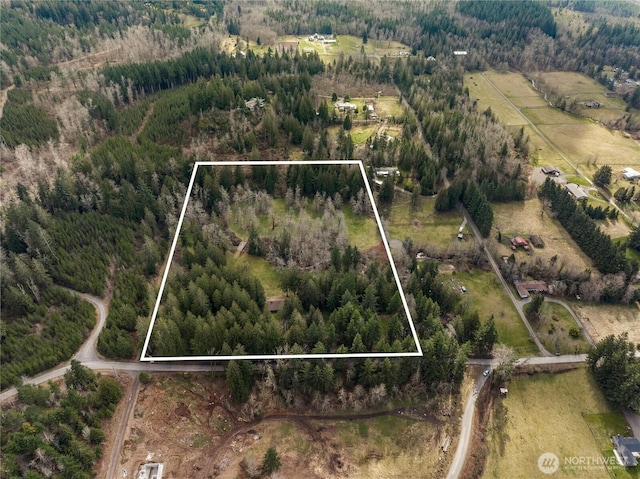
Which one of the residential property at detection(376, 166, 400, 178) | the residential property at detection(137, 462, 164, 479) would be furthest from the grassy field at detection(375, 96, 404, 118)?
the residential property at detection(137, 462, 164, 479)

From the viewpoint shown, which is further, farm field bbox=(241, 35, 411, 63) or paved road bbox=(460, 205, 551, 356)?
farm field bbox=(241, 35, 411, 63)

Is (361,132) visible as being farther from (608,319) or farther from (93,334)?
(93,334)

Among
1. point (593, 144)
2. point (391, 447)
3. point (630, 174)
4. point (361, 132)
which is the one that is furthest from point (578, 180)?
point (391, 447)

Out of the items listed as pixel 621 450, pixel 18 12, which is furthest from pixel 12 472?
pixel 18 12

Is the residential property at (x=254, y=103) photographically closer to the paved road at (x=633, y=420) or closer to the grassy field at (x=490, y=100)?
the grassy field at (x=490, y=100)

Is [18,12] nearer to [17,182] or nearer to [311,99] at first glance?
[17,182]

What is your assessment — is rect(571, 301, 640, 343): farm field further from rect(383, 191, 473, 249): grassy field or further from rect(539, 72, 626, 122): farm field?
rect(539, 72, 626, 122): farm field
